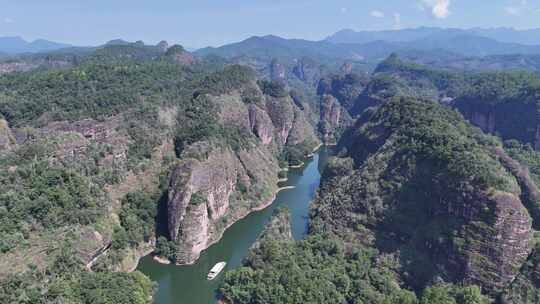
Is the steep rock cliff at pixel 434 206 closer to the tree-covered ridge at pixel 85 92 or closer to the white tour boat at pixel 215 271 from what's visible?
the white tour boat at pixel 215 271

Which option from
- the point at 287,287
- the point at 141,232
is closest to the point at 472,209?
the point at 287,287

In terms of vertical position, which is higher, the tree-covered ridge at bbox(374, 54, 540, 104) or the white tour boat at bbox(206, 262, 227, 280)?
the tree-covered ridge at bbox(374, 54, 540, 104)

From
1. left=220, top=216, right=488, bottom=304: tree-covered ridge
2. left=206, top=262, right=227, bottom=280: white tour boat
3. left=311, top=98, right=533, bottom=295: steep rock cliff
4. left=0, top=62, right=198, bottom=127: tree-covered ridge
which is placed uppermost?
left=0, top=62, right=198, bottom=127: tree-covered ridge

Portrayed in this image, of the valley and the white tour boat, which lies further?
the white tour boat

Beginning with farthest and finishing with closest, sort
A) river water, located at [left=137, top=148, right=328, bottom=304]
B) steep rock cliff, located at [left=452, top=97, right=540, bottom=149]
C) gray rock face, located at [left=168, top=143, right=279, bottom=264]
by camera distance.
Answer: steep rock cliff, located at [left=452, top=97, right=540, bottom=149]
gray rock face, located at [left=168, top=143, right=279, bottom=264]
river water, located at [left=137, top=148, right=328, bottom=304]

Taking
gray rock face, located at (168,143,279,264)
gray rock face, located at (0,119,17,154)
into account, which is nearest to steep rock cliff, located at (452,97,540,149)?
gray rock face, located at (168,143,279,264)

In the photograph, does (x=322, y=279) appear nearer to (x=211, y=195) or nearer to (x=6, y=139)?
(x=211, y=195)

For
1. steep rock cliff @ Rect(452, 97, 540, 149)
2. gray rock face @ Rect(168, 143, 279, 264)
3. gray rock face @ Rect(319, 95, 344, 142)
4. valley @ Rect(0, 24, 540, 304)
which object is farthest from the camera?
gray rock face @ Rect(319, 95, 344, 142)

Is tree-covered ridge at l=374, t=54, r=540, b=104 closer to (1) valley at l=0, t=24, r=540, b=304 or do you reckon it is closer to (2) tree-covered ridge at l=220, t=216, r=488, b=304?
(1) valley at l=0, t=24, r=540, b=304

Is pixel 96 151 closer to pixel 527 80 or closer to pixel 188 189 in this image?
pixel 188 189

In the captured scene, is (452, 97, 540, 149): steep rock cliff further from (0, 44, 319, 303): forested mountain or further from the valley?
(0, 44, 319, 303): forested mountain
